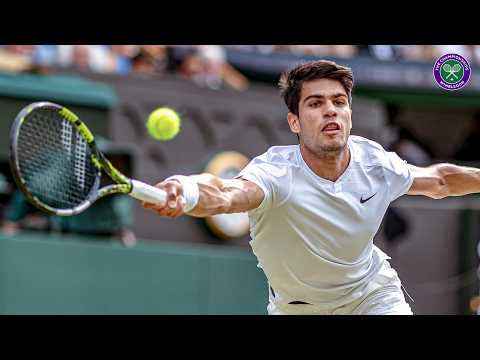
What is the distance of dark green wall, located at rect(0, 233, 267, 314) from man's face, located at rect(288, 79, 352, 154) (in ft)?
13.2

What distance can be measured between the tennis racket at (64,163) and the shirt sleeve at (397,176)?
142 centimetres

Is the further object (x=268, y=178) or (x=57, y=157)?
(x=57, y=157)

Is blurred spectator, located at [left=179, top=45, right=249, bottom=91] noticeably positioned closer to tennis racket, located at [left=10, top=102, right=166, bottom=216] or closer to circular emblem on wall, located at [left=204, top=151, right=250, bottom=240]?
circular emblem on wall, located at [left=204, top=151, right=250, bottom=240]

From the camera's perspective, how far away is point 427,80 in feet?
35.1

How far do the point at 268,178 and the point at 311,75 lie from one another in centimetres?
60

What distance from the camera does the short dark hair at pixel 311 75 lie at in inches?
200

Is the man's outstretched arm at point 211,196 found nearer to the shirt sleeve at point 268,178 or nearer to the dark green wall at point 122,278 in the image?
the shirt sleeve at point 268,178

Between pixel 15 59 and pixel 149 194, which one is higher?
pixel 15 59

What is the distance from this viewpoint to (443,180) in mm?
5379

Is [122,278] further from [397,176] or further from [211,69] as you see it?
[397,176]

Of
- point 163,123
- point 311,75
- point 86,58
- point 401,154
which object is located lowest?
point 163,123

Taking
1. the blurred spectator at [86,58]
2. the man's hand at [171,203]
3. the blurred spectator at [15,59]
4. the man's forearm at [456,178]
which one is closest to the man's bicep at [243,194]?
the man's hand at [171,203]

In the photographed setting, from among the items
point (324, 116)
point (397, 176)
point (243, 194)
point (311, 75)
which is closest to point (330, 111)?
point (324, 116)
